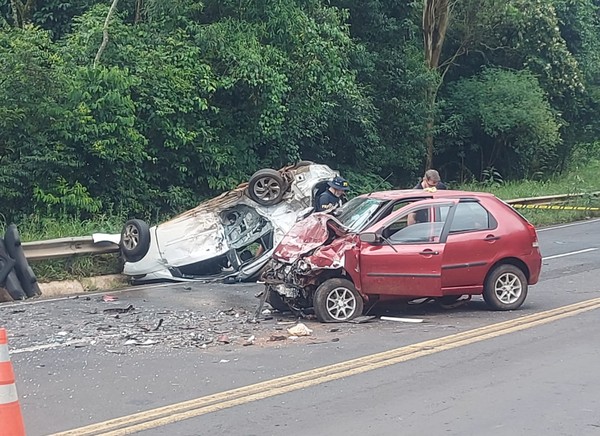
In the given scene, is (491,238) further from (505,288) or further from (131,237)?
(131,237)

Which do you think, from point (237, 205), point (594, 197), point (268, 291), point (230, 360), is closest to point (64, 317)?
point (268, 291)

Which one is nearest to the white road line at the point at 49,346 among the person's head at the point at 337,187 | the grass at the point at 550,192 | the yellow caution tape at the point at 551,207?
the person's head at the point at 337,187

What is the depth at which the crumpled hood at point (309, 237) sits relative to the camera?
11.4 metres

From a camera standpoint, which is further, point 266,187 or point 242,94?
point 242,94

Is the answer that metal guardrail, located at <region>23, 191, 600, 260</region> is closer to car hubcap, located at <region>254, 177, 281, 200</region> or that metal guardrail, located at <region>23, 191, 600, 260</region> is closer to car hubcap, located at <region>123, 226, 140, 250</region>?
car hubcap, located at <region>123, 226, 140, 250</region>

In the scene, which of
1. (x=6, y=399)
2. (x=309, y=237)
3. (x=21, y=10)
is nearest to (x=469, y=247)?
(x=309, y=237)

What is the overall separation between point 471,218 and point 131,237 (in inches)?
231

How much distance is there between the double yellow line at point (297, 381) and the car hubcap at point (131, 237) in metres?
6.42

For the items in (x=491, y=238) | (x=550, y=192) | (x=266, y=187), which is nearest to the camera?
(x=491, y=238)

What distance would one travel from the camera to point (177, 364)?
898cm

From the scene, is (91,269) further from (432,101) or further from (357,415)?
(432,101)

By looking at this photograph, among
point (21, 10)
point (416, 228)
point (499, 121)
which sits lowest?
point (416, 228)

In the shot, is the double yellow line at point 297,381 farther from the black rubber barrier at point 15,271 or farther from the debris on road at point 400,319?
the black rubber barrier at point 15,271

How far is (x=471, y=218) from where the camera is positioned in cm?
1184
